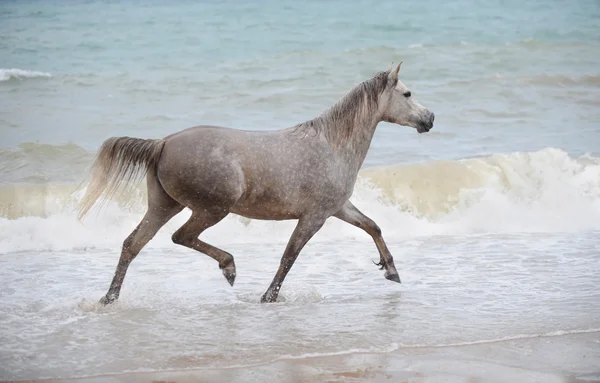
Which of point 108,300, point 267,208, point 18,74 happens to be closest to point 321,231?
point 267,208

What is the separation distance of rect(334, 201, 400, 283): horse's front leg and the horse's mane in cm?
52

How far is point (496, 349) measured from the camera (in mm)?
4566

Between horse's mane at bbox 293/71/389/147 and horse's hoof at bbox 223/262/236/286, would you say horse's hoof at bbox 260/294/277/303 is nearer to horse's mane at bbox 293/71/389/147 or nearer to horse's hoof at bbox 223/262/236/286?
horse's hoof at bbox 223/262/236/286

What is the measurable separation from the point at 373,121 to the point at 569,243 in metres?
2.71

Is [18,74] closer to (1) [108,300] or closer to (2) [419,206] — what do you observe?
(2) [419,206]

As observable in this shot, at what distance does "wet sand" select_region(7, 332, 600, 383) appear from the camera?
4.09m

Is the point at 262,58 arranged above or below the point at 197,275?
below

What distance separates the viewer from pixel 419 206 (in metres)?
9.69

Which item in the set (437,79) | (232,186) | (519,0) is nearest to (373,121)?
(232,186)

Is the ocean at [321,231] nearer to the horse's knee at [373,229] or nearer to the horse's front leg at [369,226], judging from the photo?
the horse's front leg at [369,226]

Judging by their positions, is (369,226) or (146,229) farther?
(369,226)

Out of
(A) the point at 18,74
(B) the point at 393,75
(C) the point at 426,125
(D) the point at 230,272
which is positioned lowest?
(A) the point at 18,74

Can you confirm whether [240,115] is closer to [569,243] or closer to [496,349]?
[569,243]

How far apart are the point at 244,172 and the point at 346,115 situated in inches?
32.9
